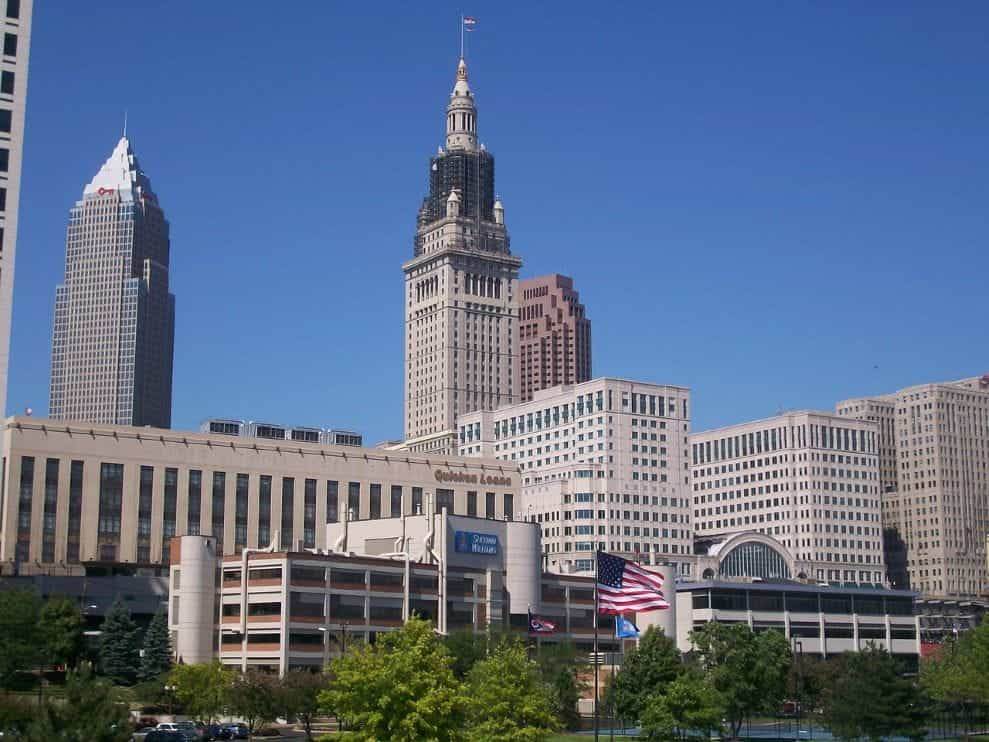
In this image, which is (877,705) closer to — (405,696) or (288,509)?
(405,696)

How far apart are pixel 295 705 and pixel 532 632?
58.6m

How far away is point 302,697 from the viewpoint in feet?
374

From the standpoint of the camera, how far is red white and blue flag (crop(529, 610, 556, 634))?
168000mm

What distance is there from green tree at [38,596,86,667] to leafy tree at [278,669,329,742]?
27.0m

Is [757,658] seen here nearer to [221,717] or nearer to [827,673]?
[827,673]

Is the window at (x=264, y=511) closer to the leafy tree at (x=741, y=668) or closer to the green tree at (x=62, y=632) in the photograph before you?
the green tree at (x=62, y=632)

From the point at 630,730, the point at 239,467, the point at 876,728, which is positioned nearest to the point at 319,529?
the point at 239,467

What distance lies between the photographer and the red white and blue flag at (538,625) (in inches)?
6614

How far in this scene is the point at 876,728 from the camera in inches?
4530

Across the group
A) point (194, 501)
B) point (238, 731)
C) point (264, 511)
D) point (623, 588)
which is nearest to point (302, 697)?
point (238, 731)

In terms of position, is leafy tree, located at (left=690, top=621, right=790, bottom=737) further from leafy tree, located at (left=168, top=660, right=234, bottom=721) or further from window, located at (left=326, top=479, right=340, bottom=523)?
window, located at (left=326, top=479, right=340, bottom=523)

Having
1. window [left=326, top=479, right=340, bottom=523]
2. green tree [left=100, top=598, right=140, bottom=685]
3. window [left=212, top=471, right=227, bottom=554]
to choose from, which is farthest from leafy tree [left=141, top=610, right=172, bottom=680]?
window [left=326, top=479, right=340, bottom=523]

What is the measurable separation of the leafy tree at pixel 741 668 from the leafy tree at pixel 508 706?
4186 cm

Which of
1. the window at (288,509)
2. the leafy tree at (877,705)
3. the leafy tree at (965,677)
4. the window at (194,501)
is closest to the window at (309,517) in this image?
the window at (288,509)
